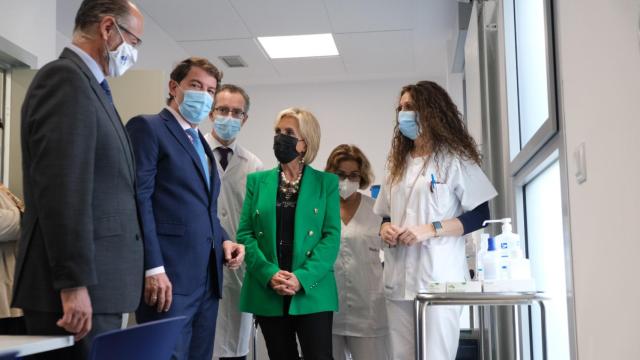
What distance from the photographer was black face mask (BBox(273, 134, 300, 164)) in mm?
2750

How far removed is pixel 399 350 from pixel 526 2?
1.50 metres

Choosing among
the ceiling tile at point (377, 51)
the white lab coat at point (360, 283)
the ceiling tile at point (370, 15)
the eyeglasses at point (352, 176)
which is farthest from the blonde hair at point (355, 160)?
the ceiling tile at point (377, 51)

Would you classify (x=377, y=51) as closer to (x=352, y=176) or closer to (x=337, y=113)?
(x=337, y=113)

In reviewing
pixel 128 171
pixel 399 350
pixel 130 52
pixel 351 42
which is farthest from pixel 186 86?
pixel 351 42

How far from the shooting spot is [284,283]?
248cm

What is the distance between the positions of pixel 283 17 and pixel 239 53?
1049mm

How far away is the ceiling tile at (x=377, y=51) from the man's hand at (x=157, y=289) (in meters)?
4.09

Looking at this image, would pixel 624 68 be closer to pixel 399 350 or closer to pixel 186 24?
pixel 399 350

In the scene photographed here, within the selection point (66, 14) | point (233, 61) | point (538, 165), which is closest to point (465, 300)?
point (538, 165)

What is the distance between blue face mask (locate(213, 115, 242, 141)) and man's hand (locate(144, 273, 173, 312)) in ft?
3.99

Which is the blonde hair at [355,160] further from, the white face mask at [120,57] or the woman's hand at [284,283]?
the white face mask at [120,57]

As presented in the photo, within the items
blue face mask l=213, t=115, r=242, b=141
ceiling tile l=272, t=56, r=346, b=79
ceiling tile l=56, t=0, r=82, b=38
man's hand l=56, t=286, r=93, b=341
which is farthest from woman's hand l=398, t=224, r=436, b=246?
ceiling tile l=272, t=56, r=346, b=79

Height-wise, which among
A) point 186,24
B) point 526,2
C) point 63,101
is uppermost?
point 186,24

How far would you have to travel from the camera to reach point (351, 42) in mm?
5902
